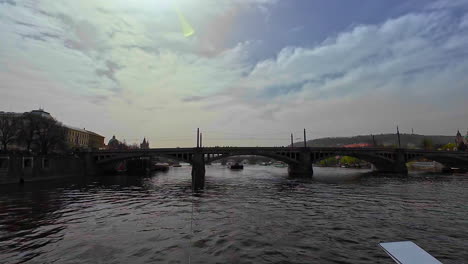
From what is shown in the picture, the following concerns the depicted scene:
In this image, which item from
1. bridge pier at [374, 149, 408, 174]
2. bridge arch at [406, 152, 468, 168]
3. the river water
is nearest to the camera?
the river water

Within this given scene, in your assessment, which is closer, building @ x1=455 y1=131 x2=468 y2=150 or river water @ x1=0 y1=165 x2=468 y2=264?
river water @ x1=0 y1=165 x2=468 y2=264

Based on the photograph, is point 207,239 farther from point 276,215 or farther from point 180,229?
point 276,215

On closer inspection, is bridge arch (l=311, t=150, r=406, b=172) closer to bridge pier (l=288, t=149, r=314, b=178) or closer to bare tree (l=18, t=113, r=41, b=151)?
bridge pier (l=288, t=149, r=314, b=178)

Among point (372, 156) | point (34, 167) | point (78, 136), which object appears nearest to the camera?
point (34, 167)

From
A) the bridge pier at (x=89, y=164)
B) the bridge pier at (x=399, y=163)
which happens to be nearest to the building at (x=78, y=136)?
A: the bridge pier at (x=89, y=164)

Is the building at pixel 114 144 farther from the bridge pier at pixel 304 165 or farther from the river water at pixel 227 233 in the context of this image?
the river water at pixel 227 233

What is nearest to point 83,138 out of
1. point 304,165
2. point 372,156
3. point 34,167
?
point 34,167

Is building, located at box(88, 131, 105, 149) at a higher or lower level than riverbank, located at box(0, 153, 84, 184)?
higher

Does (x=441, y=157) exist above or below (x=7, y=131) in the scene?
below

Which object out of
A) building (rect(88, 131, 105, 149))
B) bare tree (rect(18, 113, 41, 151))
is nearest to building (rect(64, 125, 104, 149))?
building (rect(88, 131, 105, 149))

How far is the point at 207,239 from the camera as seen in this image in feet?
39.7

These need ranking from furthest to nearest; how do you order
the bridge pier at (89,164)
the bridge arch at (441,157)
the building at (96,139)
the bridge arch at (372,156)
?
1. the building at (96,139)
2. the bridge arch at (441,157)
3. the bridge arch at (372,156)
4. the bridge pier at (89,164)

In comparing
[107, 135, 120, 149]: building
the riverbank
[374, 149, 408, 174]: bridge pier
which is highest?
[107, 135, 120, 149]: building

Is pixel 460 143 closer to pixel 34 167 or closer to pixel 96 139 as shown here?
pixel 34 167
